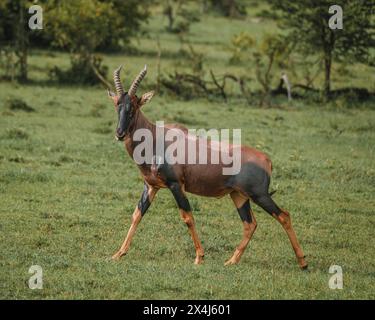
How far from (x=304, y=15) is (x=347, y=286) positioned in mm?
19908

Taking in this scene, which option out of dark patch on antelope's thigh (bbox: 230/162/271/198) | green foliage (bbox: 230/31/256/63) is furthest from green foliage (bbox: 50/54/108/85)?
dark patch on antelope's thigh (bbox: 230/162/271/198)

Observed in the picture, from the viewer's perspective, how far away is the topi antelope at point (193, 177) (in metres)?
10.8

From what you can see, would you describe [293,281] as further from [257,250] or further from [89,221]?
[89,221]

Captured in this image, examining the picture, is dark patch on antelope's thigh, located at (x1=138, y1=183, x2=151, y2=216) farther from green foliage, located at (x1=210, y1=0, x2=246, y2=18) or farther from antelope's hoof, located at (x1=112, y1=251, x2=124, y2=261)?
green foliage, located at (x1=210, y1=0, x2=246, y2=18)

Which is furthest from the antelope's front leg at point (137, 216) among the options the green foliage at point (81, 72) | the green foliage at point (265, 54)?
the green foliage at point (81, 72)

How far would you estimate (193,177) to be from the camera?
1102cm

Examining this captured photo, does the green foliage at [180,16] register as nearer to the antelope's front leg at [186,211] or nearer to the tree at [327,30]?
the tree at [327,30]

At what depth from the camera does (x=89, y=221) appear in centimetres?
1298

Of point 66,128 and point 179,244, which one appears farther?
point 66,128

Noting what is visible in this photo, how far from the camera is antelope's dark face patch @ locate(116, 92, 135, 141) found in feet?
34.9

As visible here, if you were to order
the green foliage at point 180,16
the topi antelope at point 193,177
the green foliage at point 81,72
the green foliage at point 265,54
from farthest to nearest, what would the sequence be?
the green foliage at point 180,16 → the green foliage at point 81,72 → the green foliage at point 265,54 → the topi antelope at point 193,177

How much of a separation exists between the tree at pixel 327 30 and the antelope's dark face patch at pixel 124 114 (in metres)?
17.4
